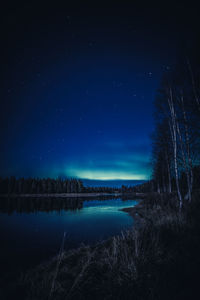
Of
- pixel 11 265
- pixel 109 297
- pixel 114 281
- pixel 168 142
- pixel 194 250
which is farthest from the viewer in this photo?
pixel 168 142

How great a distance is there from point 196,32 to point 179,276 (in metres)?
12.6

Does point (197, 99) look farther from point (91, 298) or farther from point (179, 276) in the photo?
point (91, 298)

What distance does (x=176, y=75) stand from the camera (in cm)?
1080

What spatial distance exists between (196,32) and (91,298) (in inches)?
539

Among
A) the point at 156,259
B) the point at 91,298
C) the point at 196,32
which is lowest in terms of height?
the point at 91,298

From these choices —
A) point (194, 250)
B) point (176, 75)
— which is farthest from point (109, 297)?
point (176, 75)

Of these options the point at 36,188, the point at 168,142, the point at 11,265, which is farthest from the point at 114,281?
the point at 36,188

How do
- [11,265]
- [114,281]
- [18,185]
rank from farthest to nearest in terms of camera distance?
[18,185] < [11,265] < [114,281]

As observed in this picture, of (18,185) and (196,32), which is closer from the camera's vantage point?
(196,32)

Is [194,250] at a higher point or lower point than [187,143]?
lower

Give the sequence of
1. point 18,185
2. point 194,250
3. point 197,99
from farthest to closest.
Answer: point 18,185 < point 197,99 < point 194,250

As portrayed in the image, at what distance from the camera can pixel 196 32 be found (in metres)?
8.72

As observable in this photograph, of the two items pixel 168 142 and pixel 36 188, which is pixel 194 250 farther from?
pixel 36 188

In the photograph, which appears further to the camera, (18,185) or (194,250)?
(18,185)
